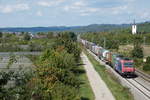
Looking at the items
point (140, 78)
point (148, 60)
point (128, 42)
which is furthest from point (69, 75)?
point (128, 42)

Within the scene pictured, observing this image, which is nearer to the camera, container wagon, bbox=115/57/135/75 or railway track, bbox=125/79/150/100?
railway track, bbox=125/79/150/100

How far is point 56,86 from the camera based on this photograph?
830 inches

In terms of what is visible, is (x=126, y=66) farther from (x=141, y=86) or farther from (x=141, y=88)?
(x=141, y=88)

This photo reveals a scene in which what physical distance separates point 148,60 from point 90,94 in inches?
1290

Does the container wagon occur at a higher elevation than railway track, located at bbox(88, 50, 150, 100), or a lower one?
higher

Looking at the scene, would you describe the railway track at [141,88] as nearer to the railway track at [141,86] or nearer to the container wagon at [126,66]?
the railway track at [141,86]

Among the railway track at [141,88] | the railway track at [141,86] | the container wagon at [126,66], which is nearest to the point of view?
the railway track at [141,88]

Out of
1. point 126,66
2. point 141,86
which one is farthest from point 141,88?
→ point 126,66

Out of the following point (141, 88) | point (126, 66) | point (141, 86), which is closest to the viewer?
point (141, 88)

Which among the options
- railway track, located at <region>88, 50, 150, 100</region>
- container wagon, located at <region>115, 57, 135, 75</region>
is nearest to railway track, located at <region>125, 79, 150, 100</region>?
railway track, located at <region>88, 50, 150, 100</region>

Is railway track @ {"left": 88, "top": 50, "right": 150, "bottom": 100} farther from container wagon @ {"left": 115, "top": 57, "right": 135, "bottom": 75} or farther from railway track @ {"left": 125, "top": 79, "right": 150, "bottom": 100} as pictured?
container wagon @ {"left": 115, "top": 57, "right": 135, "bottom": 75}

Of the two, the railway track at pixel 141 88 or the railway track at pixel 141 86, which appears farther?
the railway track at pixel 141 86

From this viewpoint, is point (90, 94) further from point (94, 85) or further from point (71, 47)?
point (71, 47)

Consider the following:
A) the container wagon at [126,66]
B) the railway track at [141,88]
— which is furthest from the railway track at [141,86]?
the container wagon at [126,66]
